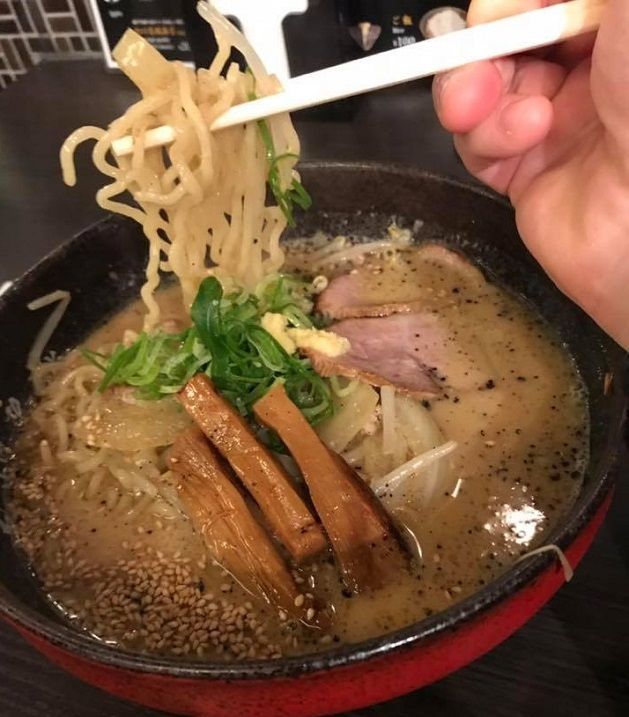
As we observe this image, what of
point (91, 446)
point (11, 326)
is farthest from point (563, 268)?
point (11, 326)

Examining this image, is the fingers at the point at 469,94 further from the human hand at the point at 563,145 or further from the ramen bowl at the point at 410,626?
the ramen bowl at the point at 410,626

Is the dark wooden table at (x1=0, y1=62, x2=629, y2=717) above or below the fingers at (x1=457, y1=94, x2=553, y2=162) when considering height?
below

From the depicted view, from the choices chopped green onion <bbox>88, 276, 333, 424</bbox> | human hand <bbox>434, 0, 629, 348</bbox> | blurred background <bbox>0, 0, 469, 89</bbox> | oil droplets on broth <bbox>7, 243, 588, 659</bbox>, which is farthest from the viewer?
blurred background <bbox>0, 0, 469, 89</bbox>

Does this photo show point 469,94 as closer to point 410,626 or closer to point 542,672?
point 410,626

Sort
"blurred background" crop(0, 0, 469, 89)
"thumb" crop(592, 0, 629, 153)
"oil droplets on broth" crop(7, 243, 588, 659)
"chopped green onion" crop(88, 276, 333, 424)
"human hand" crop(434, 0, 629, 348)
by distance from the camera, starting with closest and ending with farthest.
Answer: "thumb" crop(592, 0, 629, 153), "human hand" crop(434, 0, 629, 348), "oil droplets on broth" crop(7, 243, 588, 659), "chopped green onion" crop(88, 276, 333, 424), "blurred background" crop(0, 0, 469, 89)

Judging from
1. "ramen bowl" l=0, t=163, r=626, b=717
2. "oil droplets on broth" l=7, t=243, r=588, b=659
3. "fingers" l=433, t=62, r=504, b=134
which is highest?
"fingers" l=433, t=62, r=504, b=134

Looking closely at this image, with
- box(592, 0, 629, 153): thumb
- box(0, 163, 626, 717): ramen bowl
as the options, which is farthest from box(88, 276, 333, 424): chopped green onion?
box(592, 0, 629, 153): thumb

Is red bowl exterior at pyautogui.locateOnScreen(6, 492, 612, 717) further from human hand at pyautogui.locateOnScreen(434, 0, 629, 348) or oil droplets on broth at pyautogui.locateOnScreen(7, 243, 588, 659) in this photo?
human hand at pyautogui.locateOnScreen(434, 0, 629, 348)

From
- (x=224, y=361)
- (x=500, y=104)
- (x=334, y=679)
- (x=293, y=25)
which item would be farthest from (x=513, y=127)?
(x=293, y=25)

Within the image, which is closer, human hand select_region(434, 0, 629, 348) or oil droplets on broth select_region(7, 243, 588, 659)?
human hand select_region(434, 0, 629, 348)
